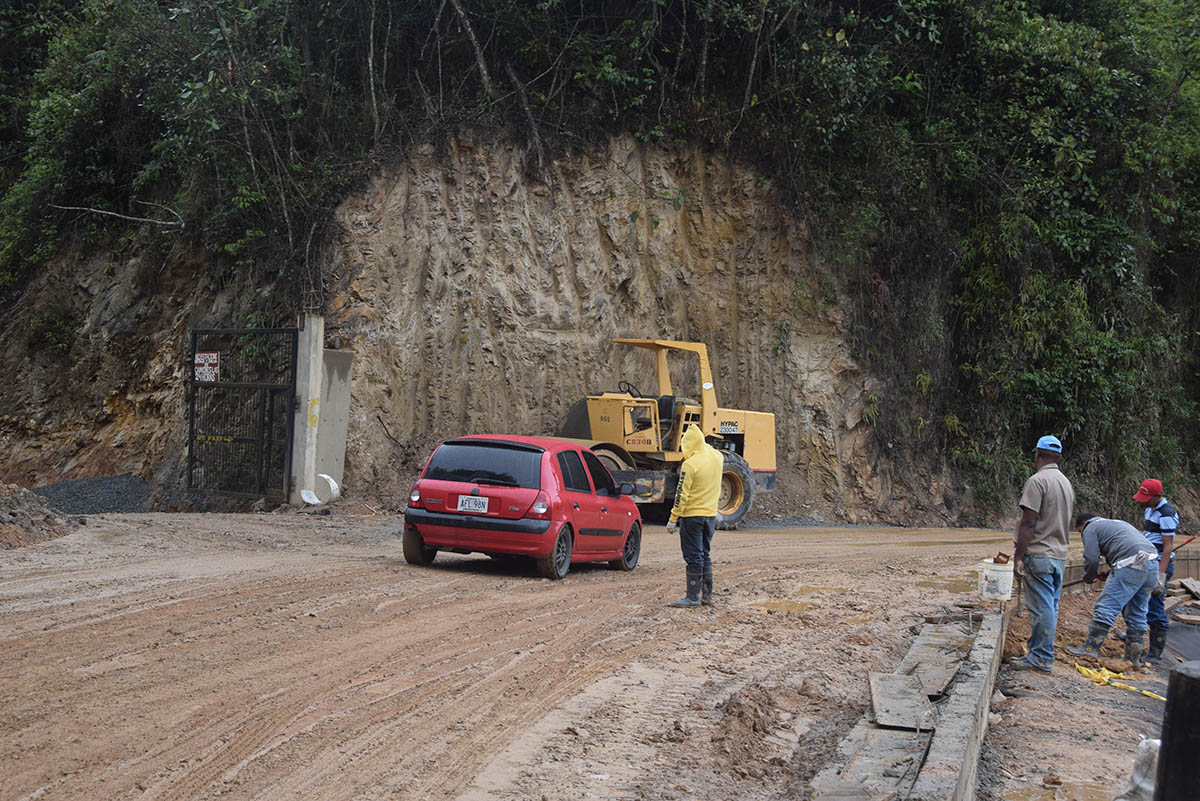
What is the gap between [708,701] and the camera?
700cm

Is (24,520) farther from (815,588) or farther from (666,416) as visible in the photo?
(666,416)

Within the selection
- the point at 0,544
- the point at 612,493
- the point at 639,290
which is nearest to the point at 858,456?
the point at 639,290

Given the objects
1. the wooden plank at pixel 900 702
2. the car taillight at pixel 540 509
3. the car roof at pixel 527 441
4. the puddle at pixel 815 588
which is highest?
the car roof at pixel 527 441

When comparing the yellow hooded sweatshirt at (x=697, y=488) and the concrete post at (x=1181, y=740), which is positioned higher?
the yellow hooded sweatshirt at (x=697, y=488)

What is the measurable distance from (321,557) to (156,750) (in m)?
7.66

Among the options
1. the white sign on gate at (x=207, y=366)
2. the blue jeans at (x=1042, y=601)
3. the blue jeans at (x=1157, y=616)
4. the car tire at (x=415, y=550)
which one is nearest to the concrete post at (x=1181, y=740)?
the blue jeans at (x=1042, y=601)

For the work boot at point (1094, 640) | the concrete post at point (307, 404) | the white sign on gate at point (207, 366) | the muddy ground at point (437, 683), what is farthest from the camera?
the white sign on gate at point (207, 366)

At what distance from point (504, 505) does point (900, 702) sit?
5459 millimetres

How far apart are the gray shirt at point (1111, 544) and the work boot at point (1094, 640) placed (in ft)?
1.79

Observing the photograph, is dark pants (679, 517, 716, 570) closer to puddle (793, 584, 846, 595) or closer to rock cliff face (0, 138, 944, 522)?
puddle (793, 584, 846, 595)

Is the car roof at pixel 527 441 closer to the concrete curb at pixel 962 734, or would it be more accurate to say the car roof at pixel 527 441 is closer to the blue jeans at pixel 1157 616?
the concrete curb at pixel 962 734

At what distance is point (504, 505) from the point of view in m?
11.4

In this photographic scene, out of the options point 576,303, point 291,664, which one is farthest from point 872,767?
point 576,303

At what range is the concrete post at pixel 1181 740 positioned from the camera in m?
3.45
